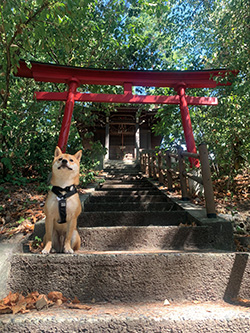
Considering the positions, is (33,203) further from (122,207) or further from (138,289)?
(138,289)

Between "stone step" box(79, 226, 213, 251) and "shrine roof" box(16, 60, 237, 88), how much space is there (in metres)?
4.81

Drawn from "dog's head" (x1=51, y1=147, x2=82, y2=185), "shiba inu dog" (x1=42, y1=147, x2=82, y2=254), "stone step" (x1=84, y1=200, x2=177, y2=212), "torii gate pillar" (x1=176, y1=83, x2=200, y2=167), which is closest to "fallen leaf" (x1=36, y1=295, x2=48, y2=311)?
"shiba inu dog" (x1=42, y1=147, x2=82, y2=254)

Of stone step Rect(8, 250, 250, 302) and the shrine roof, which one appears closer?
stone step Rect(8, 250, 250, 302)

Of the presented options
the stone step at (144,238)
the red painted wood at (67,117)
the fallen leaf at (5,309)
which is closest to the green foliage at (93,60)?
the red painted wood at (67,117)

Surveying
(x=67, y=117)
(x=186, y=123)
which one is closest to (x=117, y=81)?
(x=67, y=117)

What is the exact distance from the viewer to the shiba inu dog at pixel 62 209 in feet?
5.59

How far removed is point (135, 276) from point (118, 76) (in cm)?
560

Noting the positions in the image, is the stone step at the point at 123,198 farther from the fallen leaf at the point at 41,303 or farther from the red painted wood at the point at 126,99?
the red painted wood at the point at 126,99

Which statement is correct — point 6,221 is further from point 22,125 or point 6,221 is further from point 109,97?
point 109,97

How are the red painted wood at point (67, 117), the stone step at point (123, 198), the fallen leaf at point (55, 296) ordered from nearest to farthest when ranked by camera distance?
the fallen leaf at point (55, 296) → the stone step at point (123, 198) → the red painted wood at point (67, 117)

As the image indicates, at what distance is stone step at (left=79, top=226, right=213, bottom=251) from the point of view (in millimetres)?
2230

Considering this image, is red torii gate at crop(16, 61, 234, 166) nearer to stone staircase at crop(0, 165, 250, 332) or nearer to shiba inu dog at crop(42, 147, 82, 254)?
shiba inu dog at crop(42, 147, 82, 254)

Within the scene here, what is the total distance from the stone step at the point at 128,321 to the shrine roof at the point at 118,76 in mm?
5711

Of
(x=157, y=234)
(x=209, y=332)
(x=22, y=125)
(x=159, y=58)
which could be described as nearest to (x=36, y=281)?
(x=209, y=332)
